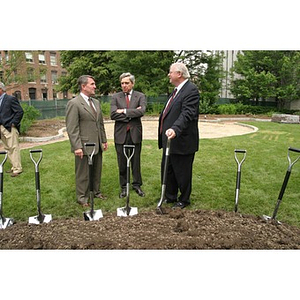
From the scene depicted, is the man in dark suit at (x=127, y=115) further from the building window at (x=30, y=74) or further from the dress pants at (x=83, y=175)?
the building window at (x=30, y=74)

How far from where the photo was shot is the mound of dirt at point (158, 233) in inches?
101

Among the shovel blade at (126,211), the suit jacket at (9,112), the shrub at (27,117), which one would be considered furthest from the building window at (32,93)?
the shovel blade at (126,211)

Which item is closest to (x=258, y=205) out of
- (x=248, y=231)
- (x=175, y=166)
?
(x=248, y=231)

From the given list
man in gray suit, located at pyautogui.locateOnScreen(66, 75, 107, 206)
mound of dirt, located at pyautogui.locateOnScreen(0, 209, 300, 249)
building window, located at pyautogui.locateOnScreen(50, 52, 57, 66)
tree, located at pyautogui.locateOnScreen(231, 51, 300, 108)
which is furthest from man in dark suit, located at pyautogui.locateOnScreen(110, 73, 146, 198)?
building window, located at pyautogui.locateOnScreen(50, 52, 57, 66)

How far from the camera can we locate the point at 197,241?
8.55 ft

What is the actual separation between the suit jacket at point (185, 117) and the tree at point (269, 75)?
18732 millimetres

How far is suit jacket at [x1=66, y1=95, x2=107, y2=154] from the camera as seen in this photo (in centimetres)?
346

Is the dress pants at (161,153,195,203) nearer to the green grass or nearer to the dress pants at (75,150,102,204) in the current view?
the green grass

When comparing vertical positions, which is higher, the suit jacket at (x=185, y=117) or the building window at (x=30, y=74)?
the building window at (x=30, y=74)

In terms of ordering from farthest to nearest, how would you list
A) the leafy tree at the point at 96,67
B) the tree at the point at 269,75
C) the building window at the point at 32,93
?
the building window at the point at 32,93 < the leafy tree at the point at 96,67 < the tree at the point at 269,75

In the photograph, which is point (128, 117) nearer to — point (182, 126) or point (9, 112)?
point (182, 126)

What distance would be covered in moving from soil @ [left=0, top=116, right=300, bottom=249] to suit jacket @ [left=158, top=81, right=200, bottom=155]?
81cm

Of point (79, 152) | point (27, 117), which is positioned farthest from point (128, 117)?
point (27, 117)

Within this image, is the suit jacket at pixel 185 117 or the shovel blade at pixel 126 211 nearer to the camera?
the suit jacket at pixel 185 117
